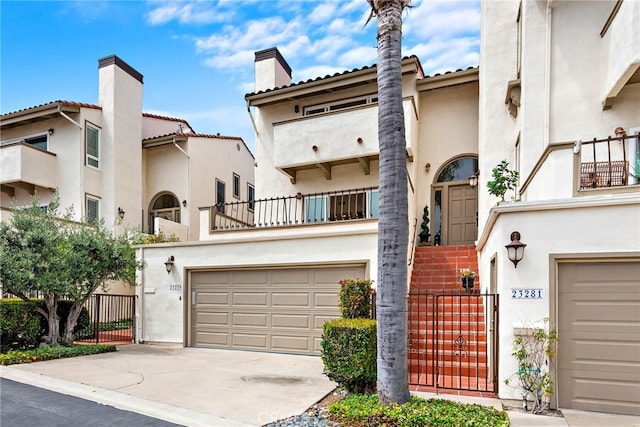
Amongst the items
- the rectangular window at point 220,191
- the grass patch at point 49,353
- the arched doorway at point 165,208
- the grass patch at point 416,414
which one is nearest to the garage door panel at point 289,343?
the grass patch at point 49,353

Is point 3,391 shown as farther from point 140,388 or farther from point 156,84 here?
point 156,84

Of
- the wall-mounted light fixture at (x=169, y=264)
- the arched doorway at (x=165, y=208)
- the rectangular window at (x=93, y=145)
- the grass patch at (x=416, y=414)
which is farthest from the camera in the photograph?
the arched doorway at (x=165, y=208)

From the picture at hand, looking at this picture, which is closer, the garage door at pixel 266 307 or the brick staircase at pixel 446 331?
the brick staircase at pixel 446 331

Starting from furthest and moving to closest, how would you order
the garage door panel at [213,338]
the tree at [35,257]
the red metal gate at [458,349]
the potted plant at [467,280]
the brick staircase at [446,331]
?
the garage door panel at [213,338] < the tree at [35,257] < the potted plant at [467,280] < the brick staircase at [446,331] < the red metal gate at [458,349]

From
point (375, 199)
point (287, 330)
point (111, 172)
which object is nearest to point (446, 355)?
point (287, 330)

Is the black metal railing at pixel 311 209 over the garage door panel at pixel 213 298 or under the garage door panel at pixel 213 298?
over

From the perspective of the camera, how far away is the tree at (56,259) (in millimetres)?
9461

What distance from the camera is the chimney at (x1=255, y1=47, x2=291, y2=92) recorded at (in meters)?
15.0

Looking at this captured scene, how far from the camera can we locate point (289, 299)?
412 inches

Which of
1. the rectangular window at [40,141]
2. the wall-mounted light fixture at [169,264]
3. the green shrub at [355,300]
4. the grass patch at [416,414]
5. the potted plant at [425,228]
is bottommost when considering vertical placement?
the grass patch at [416,414]

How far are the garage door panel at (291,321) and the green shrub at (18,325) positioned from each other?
6.26 meters

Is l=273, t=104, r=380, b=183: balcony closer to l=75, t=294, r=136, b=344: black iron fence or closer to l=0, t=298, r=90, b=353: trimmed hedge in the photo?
l=75, t=294, r=136, b=344: black iron fence

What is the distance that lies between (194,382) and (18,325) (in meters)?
6.07

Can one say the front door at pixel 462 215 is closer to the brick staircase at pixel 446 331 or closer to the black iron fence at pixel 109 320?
the brick staircase at pixel 446 331
